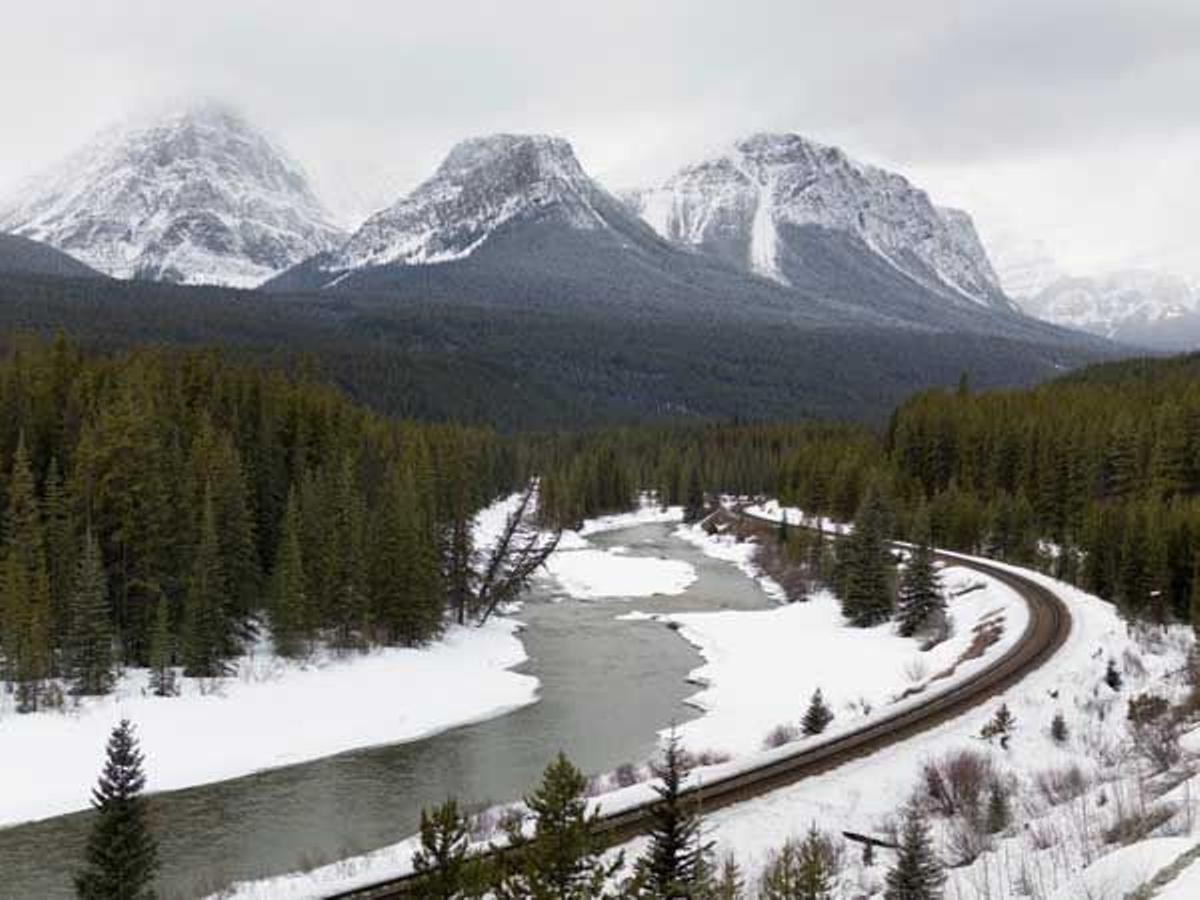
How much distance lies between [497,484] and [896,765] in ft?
409

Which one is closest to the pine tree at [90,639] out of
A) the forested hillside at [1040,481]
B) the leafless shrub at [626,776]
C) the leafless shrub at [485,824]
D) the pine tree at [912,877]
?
the leafless shrub at [485,824]

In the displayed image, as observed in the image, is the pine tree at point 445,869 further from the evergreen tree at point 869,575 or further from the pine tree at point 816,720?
the evergreen tree at point 869,575

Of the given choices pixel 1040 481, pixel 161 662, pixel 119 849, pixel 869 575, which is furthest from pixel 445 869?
pixel 1040 481

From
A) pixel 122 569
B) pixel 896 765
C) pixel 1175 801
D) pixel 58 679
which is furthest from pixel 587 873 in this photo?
pixel 122 569

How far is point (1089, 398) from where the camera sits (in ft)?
362

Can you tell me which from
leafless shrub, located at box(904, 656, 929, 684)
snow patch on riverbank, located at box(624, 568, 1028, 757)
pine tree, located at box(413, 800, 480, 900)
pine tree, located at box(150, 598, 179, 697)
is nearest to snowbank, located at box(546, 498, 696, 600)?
snow patch on riverbank, located at box(624, 568, 1028, 757)

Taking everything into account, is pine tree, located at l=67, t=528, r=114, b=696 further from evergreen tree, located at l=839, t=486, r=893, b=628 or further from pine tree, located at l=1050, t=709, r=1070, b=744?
evergreen tree, located at l=839, t=486, r=893, b=628

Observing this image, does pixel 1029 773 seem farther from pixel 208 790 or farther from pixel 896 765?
pixel 208 790

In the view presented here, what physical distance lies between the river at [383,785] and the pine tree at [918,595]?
12.0 metres

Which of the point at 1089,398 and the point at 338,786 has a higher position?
the point at 1089,398

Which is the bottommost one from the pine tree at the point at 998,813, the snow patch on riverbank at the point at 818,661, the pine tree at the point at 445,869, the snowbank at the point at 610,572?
the snowbank at the point at 610,572

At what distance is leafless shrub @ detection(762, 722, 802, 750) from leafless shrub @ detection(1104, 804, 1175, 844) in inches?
655

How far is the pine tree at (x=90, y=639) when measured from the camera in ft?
131

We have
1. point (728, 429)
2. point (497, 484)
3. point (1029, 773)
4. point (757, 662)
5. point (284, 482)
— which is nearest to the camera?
point (1029, 773)
